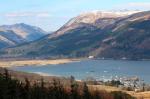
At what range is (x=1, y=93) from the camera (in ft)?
294

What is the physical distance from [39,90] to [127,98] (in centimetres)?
7035

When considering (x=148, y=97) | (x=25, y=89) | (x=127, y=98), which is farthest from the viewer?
(x=148, y=97)

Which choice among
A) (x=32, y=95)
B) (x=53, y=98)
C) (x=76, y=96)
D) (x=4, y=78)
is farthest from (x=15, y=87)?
(x=76, y=96)

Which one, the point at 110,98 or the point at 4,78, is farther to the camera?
the point at 110,98

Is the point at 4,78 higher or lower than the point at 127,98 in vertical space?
higher

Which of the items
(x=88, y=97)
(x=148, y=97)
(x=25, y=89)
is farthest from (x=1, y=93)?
(x=148, y=97)

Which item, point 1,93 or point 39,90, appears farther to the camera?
point 39,90

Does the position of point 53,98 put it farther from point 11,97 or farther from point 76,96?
point 11,97

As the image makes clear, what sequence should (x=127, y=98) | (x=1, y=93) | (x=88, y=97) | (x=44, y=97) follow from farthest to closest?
(x=127, y=98) → (x=88, y=97) → (x=44, y=97) → (x=1, y=93)

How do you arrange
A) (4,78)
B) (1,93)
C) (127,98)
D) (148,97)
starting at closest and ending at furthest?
(1,93)
(4,78)
(127,98)
(148,97)

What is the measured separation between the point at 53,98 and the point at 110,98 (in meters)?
67.3

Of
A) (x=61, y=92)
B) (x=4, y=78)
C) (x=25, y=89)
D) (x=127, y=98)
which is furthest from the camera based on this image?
(x=127, y=98)

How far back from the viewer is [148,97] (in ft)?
651

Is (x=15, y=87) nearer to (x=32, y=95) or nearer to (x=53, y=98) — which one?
(x=32, y=95)
